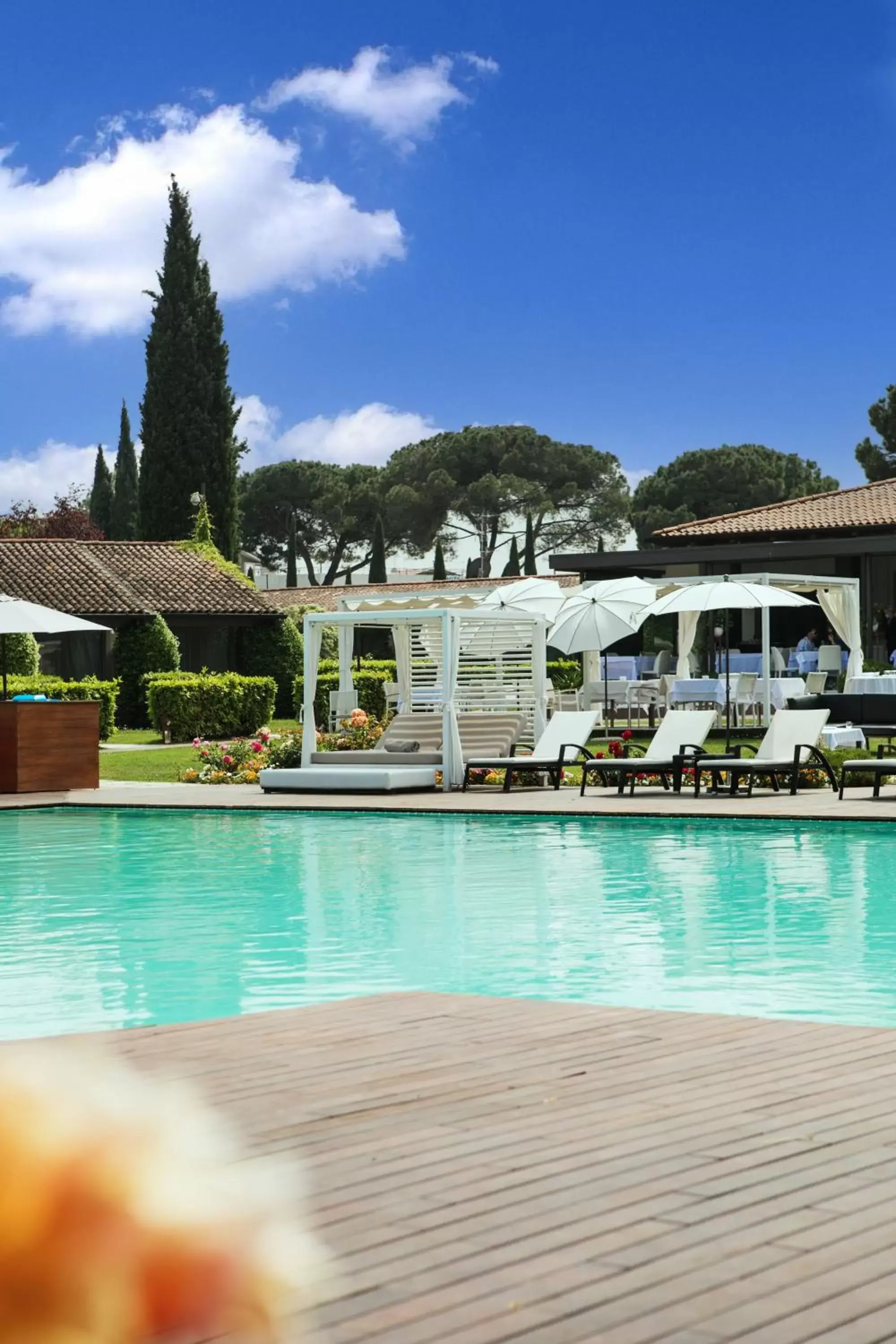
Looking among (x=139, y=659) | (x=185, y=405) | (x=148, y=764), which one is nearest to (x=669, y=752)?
(x=148, y=764)

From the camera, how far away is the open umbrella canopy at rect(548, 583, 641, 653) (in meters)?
27.2

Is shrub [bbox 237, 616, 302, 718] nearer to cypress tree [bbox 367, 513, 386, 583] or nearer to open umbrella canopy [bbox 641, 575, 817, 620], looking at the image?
open umbrella canopy [bbox 641, 575, 817, 620]

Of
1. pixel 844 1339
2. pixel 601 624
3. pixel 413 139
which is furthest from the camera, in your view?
pixel 413 139

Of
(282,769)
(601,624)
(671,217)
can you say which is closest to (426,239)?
(671,217)

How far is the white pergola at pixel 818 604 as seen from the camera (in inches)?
1092

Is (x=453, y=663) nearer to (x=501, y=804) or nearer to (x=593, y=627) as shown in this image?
(x=501, y=804)

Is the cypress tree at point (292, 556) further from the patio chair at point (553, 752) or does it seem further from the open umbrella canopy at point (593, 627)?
the patio chair at point (553, 752)

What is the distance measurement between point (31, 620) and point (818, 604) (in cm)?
1409

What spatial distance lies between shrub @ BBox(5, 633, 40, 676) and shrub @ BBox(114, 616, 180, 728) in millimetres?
3944

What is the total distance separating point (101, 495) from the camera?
260ft

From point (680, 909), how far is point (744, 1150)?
7207mm

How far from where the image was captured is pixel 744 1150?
3848 millimetres

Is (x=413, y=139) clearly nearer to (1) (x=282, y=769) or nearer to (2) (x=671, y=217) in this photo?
(2) (x=671, y=217)

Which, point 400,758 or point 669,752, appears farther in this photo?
point 400,758
